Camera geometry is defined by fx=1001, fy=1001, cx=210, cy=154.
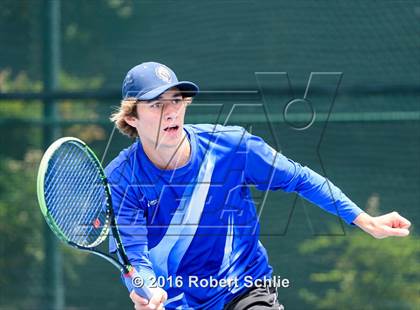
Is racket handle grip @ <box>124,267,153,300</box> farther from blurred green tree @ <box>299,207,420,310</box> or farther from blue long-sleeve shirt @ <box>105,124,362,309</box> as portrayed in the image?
blurred green tree @ <box>299,207,420,310</box>

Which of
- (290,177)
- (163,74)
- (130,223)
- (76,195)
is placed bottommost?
(130,223)

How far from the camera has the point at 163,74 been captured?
379 cm

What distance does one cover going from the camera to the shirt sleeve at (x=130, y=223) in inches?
142

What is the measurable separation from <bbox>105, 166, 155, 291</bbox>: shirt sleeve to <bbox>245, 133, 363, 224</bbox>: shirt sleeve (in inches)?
17.5

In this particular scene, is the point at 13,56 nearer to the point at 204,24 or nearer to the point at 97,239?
the point at 204,24

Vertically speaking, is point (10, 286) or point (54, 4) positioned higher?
point (54, 4)

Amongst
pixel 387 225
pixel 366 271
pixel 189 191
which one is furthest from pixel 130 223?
pixel 366 271

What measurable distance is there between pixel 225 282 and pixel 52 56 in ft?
7.64

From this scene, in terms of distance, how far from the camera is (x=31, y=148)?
5539mm

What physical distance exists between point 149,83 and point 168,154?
277 millimetres

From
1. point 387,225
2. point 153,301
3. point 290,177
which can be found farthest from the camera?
point 290,177

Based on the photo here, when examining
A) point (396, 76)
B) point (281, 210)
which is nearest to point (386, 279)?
point (281, 210)

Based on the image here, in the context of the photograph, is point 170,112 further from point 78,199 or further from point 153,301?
point 153,301

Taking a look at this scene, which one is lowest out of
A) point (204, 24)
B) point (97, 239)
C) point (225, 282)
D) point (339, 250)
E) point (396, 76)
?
point (225, 282)
